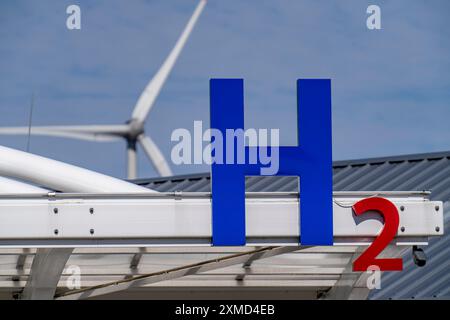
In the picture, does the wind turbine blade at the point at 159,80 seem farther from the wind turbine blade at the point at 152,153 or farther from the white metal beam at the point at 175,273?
the white metal beam at the point at 175,273

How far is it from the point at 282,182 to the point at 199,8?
1676cm

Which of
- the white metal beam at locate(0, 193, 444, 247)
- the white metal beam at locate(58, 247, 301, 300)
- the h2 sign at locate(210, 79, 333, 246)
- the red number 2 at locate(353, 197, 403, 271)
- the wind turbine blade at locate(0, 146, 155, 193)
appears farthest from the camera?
the white metal beam at locate(58, 247, 301, 300)

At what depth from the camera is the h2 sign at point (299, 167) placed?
76.7ft

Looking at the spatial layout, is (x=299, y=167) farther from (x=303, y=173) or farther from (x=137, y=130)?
(x=137, y=130)

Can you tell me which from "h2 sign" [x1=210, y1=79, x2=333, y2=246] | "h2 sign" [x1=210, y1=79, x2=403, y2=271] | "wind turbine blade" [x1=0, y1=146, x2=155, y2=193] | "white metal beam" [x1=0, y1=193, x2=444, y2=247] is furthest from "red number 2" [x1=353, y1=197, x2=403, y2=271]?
"wind turbine blade" [x1=0, y1=146, x2=155, y2=193]

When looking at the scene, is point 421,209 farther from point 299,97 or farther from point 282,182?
point 282,182

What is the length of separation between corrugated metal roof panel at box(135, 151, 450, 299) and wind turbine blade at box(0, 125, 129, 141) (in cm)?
570

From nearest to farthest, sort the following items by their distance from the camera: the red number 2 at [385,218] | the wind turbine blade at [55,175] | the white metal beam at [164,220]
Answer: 1. the white metal beam at [164,220]
2. the red number 2 at [385,218]
3. the wind turbine blade at [55,175]

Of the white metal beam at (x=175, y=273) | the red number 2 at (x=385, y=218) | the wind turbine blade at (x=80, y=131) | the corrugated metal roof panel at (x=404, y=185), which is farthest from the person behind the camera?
the wind turbine blade at (x=80, y=131)

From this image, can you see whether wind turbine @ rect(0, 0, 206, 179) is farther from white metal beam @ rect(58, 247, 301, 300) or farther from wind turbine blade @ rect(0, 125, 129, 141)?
white metal beam @ rect(58, 247, 301, 300)

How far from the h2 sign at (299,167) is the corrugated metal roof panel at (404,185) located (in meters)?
13.3

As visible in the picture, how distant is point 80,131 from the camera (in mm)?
62281

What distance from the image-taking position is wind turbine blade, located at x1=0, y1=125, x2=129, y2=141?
5988 centimetres

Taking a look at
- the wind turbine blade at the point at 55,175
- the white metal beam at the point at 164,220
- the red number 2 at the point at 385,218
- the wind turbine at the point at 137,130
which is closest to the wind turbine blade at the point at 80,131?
the wind turbine at the point at 137,130
